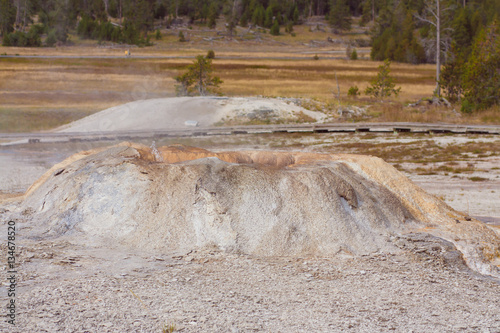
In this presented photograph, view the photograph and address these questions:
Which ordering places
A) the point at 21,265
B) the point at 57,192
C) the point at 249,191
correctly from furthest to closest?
the point at 57,192, the point at 249,191, the point at 21,265

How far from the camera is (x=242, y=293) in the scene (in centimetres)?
615

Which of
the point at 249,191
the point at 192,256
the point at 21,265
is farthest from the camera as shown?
the point at 249,191

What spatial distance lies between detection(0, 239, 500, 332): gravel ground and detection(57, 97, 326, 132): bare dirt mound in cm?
1711

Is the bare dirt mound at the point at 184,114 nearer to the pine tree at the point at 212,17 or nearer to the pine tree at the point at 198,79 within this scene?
the pine tree at the point at 198,79

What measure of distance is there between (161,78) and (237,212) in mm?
37264

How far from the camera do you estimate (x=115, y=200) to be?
7820 mm

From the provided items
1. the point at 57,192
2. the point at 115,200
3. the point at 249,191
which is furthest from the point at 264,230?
the point at 57,192

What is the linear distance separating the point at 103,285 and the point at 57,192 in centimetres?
270

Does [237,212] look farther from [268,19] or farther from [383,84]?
[268,19]

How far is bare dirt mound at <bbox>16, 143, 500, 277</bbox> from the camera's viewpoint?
7391 mm

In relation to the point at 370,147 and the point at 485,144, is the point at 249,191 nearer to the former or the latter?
the point at 370,147

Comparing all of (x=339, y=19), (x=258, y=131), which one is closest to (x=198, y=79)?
(x=258, y=131)

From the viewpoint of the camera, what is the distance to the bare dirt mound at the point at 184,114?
80.0ft

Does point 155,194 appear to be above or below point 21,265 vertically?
above
